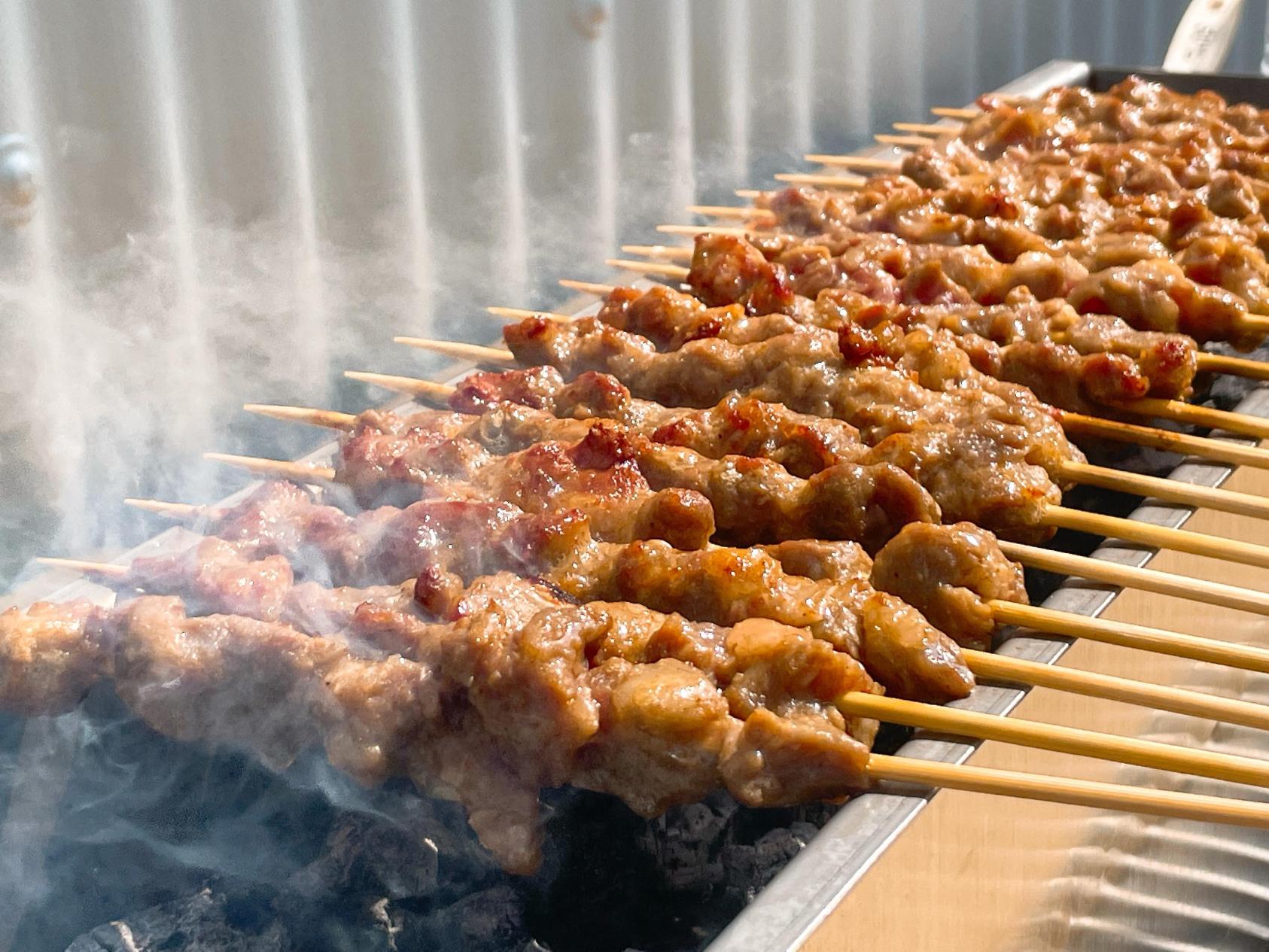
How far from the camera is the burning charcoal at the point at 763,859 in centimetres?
230

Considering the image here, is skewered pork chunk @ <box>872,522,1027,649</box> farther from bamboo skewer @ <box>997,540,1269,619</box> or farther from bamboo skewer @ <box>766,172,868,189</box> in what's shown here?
bamboo skewer @ <box>766,172,868,189</box>

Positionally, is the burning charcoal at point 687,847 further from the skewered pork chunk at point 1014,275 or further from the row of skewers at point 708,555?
the skewered pork chunk at point 1014,275

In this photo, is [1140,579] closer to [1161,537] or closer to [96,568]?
[1161,537]

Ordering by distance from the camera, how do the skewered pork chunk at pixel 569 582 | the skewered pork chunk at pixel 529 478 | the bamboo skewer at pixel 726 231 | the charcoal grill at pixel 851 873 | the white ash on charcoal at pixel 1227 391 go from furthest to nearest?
1. the bamboo skewer at pixel 726 231
2. the white ash on charcoal at pixel 1227 391
3. the skewered pork chunk at pixel 529 478
4. the skewered pork chunk at pixel 569 582
5. the charcoal grill at pixel 851 873

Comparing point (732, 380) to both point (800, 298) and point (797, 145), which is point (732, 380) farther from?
point (797, 145)

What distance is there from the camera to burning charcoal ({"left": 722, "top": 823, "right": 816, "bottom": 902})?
2.30m

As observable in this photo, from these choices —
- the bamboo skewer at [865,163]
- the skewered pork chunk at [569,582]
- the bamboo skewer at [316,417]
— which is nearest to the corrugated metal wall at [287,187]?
the bamboo skewer at [316,417]

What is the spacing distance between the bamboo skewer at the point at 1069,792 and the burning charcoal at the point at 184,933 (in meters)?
1.12

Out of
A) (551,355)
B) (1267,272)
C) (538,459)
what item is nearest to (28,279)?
(551,355)

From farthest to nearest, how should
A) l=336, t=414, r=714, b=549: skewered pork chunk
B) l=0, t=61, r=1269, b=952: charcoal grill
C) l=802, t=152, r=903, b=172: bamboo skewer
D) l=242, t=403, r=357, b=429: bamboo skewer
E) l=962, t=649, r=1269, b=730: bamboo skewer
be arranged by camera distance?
l=802, t=152, r=903, b=172: bamboo skewer, l=242, t=403, r=357, b=429: bamboo skewer, l=336, t=414, r=714, b=549: skewered pork chunk, l=962, t=649, r=1269, b=730: bamboo skewer, l=0, t=61, r=1269, b=952: charcoal grill

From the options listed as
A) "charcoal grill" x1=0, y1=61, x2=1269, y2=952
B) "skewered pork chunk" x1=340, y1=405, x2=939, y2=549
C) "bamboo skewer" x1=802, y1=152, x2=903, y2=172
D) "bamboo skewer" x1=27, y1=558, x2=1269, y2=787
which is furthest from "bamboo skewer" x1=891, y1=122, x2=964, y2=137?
"bamboo skewer" x1=27, y1=558, x2=1269, y2=787

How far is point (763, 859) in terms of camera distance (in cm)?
232

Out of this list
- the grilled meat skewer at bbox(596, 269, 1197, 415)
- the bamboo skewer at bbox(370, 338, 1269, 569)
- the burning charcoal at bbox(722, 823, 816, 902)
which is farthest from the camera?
the grilled meat skewer at bbox(596, 269, 1197, 415)

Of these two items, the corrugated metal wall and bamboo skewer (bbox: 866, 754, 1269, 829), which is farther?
the corrugated metal wall
